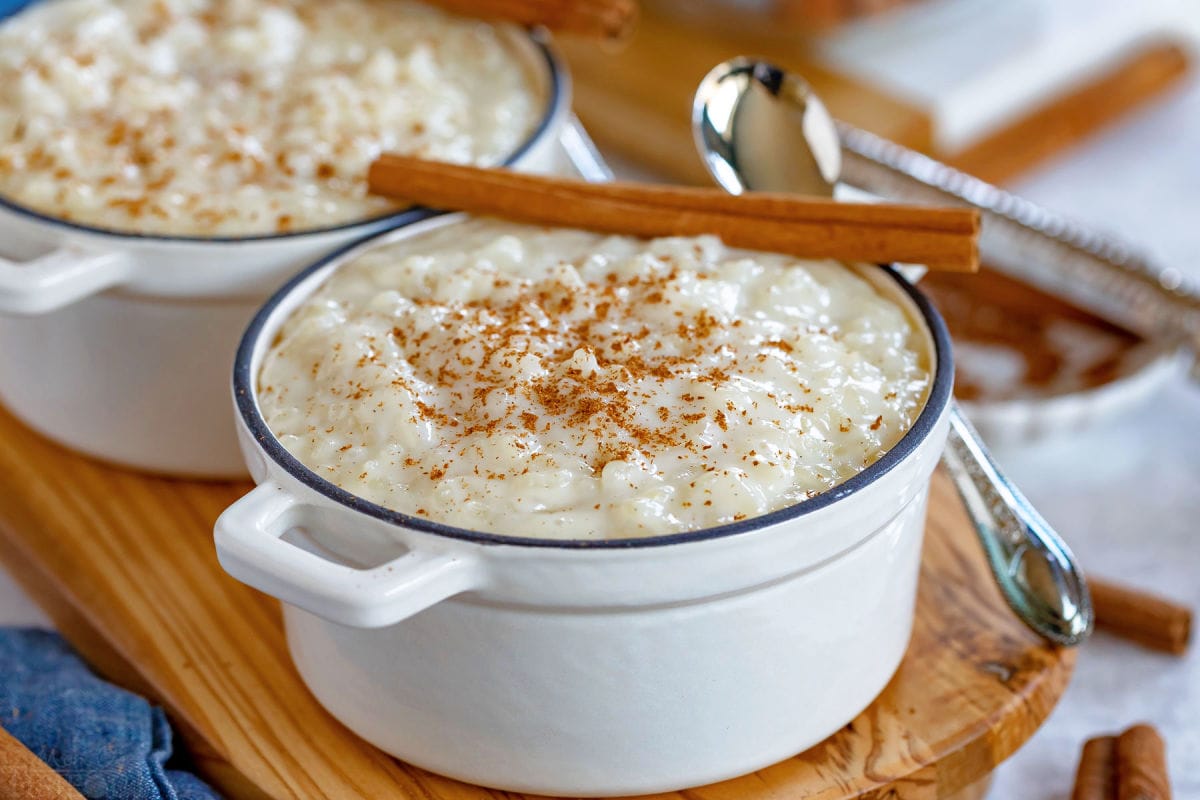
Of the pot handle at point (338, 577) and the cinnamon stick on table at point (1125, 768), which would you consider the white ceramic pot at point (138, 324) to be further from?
the cinnamon stick on table at point (1125, 768)

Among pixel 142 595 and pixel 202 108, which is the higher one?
pixel 202 108

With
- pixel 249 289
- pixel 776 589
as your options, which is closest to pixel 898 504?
pixel 776 589

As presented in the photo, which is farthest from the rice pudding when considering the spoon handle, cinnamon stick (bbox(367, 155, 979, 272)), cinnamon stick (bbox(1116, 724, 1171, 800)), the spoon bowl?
cinnamon stick (bbox(1116, 724, 1171, 800))

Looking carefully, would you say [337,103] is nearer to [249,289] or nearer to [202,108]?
[202,108]

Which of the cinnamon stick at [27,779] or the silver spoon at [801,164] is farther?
the silver spoon at [801,164]

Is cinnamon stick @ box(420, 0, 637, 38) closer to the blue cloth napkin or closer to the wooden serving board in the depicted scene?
the wooden serving board

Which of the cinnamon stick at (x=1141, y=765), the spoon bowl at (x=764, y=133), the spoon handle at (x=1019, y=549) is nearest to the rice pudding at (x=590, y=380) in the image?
the spoon handle at (x=1019, y=549)
